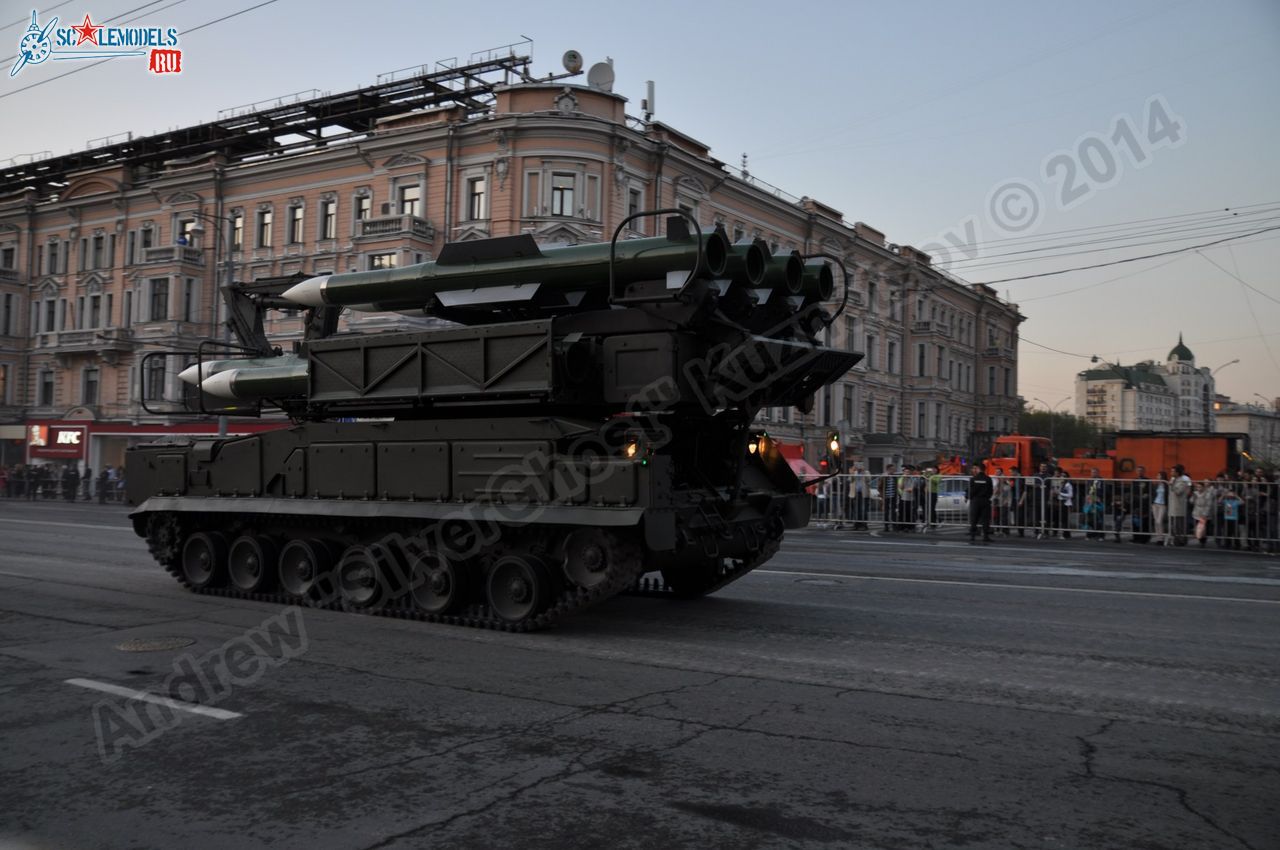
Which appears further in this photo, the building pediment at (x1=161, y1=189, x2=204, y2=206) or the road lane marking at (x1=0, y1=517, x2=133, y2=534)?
the building pediment at (x1=161, y1=189, x2=204, y2=206)

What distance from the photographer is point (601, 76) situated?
128 ft

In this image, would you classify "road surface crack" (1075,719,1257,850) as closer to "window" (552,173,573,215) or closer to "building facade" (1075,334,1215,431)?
"window" (552,173,573,215)

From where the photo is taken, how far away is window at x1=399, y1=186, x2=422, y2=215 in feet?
133

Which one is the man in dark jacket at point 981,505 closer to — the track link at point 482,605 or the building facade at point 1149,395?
the track link at point 482,605

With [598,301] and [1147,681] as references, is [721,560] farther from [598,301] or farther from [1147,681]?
[1147,681]

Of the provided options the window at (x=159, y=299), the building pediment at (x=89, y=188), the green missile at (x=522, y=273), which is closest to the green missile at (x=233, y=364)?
the green missile at (x=522, y=273)

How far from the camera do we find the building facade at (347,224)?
125 feet

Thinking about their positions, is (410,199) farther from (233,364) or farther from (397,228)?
(233,364)

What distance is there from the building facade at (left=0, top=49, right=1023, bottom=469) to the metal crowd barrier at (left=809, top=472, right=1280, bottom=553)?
5.96 meters

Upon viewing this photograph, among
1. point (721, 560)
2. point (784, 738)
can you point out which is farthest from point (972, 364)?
point (784, 738)

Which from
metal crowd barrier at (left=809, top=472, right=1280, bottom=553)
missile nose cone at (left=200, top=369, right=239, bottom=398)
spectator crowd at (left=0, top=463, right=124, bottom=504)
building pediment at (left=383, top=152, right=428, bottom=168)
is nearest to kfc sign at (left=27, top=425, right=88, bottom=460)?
spectator crowd at (left=0, top=463, right=124, bottom=504)

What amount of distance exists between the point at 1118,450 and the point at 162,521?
29.9m

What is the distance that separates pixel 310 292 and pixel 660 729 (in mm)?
7308

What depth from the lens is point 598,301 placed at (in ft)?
32.2
